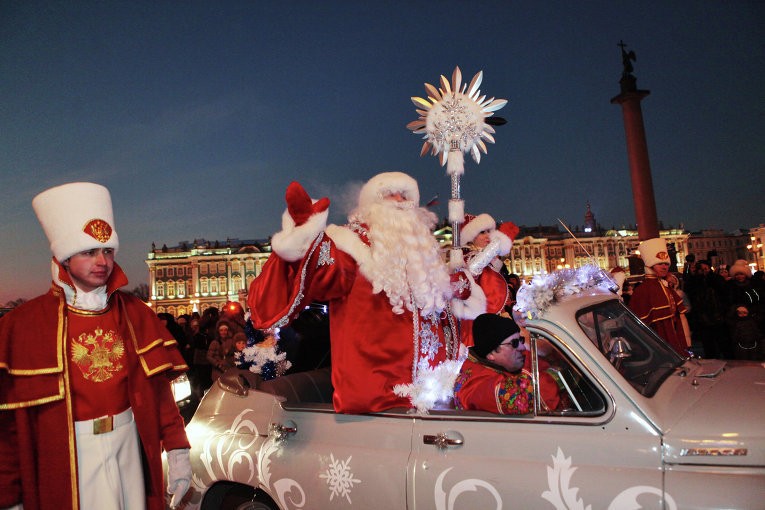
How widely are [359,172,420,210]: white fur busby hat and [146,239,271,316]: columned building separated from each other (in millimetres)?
115243

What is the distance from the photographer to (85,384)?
2.48 metres

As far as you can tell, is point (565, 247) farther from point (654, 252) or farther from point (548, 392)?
point (548, 392)

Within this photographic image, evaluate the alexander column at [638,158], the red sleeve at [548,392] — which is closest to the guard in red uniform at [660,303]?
the red sleeve at [548,392]

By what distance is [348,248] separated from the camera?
333 cm

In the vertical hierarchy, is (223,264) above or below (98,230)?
above

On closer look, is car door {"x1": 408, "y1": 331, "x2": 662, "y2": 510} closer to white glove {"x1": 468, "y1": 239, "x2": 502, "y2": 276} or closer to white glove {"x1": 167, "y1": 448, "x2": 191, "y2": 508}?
white glove {"x1": 167, "y1": 448, "x2": 191, "y2": 508}

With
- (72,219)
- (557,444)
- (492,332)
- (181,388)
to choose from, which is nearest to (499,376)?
(492,332)

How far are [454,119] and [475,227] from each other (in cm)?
91

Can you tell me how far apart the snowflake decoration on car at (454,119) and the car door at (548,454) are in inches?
75.7

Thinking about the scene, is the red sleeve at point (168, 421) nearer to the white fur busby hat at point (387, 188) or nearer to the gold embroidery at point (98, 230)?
the gold embroidery at point (98, 230)

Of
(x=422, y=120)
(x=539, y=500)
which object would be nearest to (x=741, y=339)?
(x=422, y=120)

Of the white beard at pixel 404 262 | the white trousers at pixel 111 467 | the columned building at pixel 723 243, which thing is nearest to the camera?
the white trousers at pixel 111 467

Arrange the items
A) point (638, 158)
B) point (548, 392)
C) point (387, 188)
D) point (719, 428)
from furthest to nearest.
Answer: point (638, 158)
point (387, 188)
point (548, 392)
point (719, 428)

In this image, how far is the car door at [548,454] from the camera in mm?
2248
